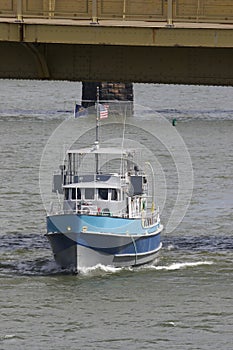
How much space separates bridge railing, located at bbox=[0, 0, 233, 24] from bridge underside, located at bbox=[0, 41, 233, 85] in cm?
91

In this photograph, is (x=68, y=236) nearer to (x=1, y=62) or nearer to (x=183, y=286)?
(x=183, y=286)

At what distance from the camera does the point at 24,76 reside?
34.6m

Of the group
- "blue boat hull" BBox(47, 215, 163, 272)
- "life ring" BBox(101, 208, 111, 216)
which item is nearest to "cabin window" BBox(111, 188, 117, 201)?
"life ring" BBox(101, 208, 111, 216)

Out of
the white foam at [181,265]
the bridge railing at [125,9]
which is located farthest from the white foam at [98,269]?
the bridge railing at [125,9]

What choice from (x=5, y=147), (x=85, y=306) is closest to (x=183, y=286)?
(x=85, y=306)

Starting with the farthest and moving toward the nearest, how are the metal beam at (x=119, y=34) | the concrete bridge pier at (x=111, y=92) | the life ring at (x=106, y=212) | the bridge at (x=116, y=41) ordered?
the concrete bridge pier at (x=111, y=92) < the life ring at (x=106, y=212) < the bridge at (x=116, y=41) < the metal beam at (x=119, y=34)

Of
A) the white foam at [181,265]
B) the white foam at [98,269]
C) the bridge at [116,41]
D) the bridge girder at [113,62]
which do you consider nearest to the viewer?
the bridge at [116,41]

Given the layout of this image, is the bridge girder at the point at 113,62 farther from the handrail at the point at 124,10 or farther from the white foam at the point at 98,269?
the white foam at the point at 98,269

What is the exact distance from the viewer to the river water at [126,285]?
3250 centimetres

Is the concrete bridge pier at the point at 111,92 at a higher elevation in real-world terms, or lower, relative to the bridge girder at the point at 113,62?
lower

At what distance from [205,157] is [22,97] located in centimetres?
5672

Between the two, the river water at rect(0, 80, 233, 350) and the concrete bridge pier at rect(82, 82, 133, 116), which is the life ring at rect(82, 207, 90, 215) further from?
the concrete bridge pier at rect(82, 82, 133, 116)

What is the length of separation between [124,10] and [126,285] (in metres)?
8.21

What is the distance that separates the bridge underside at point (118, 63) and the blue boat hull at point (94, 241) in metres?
7.16
